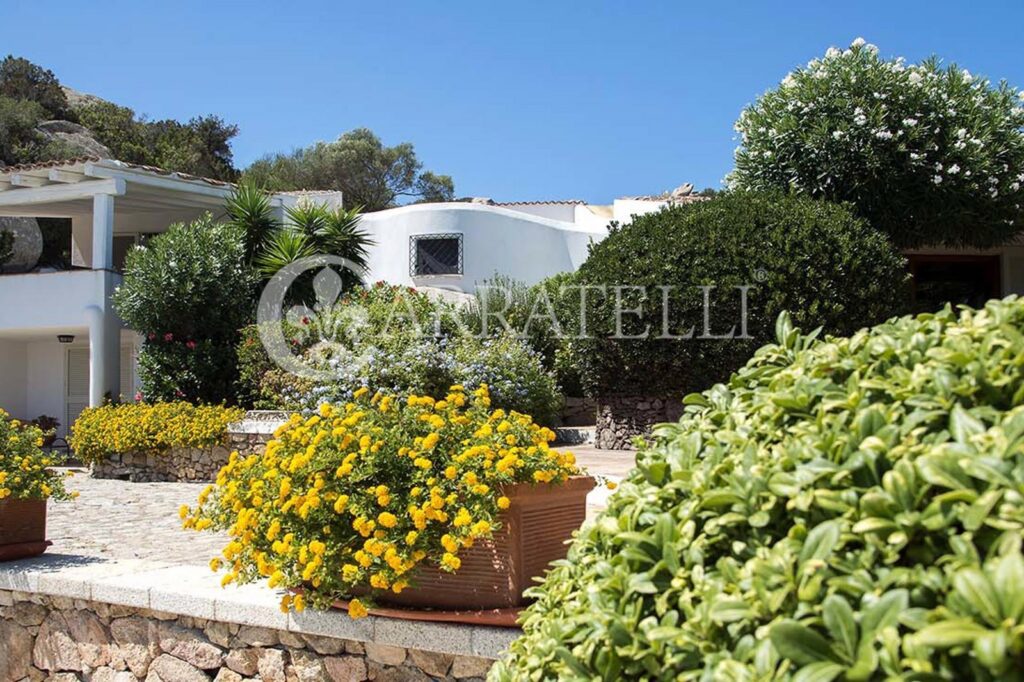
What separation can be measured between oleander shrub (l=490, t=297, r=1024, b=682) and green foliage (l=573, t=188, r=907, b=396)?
24.7ft

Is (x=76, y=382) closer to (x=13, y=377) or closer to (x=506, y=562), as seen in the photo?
(x=13, y=377)

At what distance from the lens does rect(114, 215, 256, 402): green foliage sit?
1468 cm

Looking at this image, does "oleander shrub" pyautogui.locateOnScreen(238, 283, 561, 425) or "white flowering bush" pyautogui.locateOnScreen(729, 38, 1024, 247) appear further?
"oleander shrub" pyautogui.locateOnScreen(238, 283, 561, 425)

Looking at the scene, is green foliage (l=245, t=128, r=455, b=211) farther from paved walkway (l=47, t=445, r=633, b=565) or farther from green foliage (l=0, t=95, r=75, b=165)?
paved walkway (l=47, t=445, r=633, b=565)

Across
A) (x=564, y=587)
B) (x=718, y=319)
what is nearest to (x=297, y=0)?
(x=718, y=319)

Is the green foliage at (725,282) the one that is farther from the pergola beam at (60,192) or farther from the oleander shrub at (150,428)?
the pergola beam at (60,192)

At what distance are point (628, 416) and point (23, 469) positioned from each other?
22.8 ft

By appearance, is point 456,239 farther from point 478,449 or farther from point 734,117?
A: point 478,449

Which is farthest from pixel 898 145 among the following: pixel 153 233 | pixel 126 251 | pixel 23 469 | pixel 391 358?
pixel 126 251

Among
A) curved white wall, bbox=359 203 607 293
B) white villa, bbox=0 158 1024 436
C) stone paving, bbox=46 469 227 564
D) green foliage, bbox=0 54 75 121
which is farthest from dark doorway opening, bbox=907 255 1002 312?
green foliage, bbox=0 54 75 121

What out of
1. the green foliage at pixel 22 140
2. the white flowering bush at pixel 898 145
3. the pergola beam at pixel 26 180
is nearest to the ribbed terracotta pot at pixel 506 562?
the white flowering bush at pixel 898 145

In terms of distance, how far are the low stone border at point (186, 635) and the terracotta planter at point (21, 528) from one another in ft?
0.37

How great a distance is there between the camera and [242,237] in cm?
1611

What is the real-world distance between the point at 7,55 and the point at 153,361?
33.7 m
